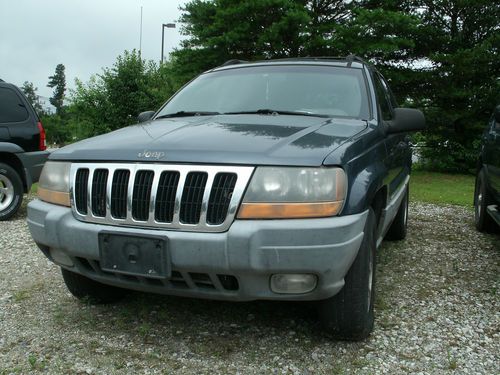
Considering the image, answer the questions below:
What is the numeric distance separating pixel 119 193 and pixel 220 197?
23.3 inches

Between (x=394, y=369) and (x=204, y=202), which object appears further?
(x=394, y=369)

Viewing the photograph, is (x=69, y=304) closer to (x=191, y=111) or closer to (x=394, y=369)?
(x=191, y=111)

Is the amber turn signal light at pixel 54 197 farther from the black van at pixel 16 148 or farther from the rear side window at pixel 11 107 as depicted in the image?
the rear side window at pixel 11 107

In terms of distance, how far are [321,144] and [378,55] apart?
12.7 m

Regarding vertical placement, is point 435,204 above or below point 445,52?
below

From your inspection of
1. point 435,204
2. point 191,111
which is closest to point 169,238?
point 191,111

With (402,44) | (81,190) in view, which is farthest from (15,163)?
(402,44)

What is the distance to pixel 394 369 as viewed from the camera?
8.61 feet

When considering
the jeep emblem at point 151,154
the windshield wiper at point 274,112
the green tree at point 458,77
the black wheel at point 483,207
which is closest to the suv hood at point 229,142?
the jeep emblem at point 151,154

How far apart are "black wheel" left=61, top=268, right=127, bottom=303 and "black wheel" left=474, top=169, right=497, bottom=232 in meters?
4.22

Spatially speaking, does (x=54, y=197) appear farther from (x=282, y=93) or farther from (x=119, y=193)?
(x=282, y=93)

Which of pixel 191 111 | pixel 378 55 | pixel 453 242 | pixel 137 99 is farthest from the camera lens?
pixel 137 99

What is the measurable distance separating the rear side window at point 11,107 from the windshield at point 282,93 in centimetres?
370

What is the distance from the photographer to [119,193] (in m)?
2.65
